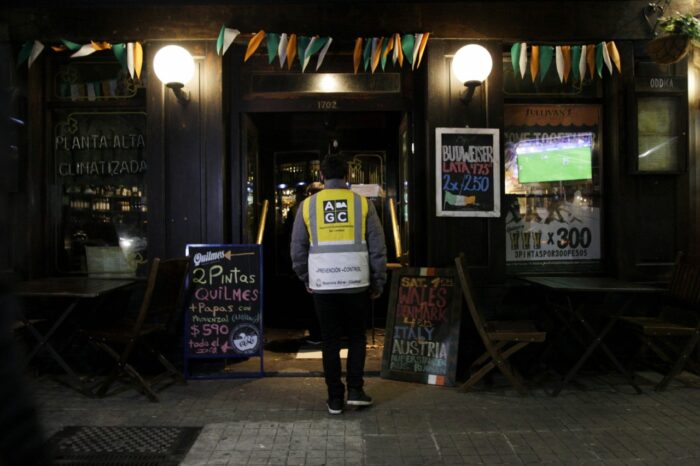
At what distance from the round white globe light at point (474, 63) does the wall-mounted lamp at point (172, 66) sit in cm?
265

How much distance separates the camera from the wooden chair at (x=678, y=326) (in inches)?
193

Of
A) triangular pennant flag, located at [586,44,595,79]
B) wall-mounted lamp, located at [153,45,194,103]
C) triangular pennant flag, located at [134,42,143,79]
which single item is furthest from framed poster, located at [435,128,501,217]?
triangular pennant flag, located at [134,42,143,79]

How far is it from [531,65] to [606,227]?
1872 mm

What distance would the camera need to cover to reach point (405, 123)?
21.1 ft

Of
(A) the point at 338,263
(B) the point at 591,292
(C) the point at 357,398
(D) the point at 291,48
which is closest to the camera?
(A) the point at 338,263

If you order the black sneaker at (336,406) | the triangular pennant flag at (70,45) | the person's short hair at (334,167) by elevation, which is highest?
the triangular pennant flag at (70,45)

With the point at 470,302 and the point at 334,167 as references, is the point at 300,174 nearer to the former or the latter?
the point at 334,167

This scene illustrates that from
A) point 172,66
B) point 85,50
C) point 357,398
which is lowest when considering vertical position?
point 357,398

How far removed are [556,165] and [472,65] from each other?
4.93 ft

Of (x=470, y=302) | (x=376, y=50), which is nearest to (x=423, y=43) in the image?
(x=376, y=50)

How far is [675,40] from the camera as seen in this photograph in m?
5.40

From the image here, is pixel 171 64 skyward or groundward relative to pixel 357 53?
groundward

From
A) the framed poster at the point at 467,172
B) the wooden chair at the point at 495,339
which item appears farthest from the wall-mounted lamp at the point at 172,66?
the wooden chair at the point at 495,339

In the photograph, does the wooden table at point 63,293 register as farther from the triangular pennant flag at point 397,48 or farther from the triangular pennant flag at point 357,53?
the triangular pennant flag at point 397,48
